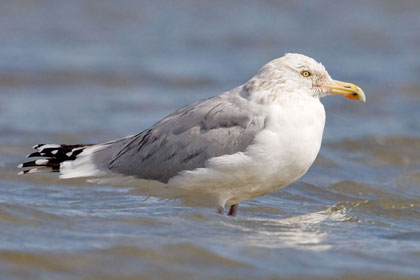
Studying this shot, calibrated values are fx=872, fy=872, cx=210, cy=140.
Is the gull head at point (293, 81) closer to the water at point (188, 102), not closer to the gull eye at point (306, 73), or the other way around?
the gull eye at point (306, 73)

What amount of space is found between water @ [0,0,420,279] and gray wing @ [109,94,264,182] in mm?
410

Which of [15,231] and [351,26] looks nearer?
[15,231]

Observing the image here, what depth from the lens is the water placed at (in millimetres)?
6234

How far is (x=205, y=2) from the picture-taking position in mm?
22984

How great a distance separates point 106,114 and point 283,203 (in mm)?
5631

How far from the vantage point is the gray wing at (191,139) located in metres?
7.22

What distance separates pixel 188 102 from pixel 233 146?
24.4 ft

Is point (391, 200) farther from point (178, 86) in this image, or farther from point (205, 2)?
point (205, 2)

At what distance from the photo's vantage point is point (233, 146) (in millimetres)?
7191

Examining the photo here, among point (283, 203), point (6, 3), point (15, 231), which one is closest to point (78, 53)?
point (6, 3)

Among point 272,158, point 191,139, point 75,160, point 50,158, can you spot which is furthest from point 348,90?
point 50,158

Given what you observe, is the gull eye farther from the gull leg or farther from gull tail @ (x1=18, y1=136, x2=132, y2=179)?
gull tail @ (x1=18, y1=136, x2=132, y2=179)

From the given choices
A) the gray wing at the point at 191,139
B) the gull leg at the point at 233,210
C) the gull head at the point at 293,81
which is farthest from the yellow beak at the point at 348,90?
the gull leg at the point at 233,210

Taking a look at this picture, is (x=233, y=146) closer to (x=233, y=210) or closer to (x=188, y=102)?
(x=233, y=210)
